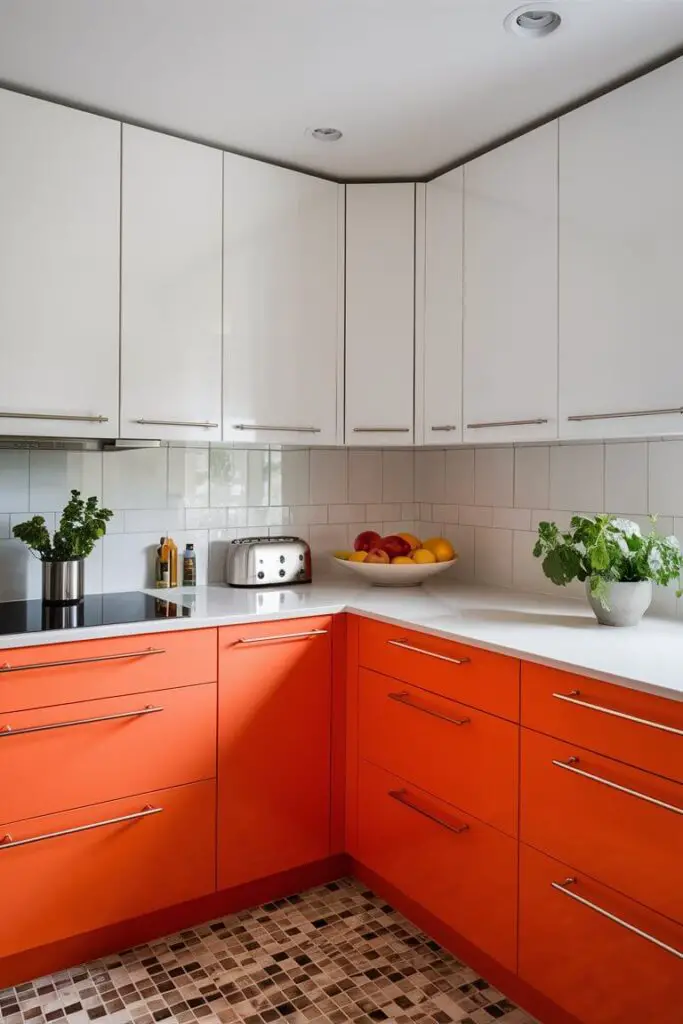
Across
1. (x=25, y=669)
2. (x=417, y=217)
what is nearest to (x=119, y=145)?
(x=417, y=217)

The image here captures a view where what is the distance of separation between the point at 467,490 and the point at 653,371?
118 centimetres

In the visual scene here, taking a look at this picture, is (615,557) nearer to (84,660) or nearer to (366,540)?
(366,540)

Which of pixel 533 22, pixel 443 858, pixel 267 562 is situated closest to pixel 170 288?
pixel 267 562

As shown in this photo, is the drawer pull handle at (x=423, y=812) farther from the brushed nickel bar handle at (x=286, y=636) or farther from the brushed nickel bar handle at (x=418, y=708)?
the brushed nickel bar handle at (x=286, y=636)

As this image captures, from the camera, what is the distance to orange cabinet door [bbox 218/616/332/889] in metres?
2.30

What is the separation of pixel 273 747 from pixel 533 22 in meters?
2.03

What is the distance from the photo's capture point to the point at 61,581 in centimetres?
236

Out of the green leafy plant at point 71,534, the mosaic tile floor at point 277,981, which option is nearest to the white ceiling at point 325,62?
the green leafy plant at point 71,534

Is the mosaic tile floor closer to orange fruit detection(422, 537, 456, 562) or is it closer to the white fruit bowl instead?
the white fruit bowl

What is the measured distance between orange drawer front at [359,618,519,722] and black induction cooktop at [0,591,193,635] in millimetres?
565

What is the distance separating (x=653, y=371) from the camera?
1979 millimetres

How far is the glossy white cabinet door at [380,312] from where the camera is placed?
8.98 feet

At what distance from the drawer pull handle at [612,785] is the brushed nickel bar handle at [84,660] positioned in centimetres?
108

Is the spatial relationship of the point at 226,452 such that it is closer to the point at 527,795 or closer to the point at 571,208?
the point at 571,208
